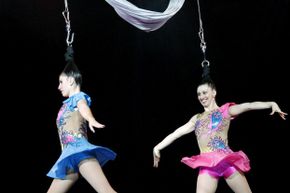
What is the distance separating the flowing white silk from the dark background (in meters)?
0.73

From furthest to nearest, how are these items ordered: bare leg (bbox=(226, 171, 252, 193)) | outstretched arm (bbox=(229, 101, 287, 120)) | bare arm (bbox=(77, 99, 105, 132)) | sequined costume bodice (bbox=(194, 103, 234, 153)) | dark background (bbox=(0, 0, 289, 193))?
1. dark background (bbox=(0, 0, 289, 193))
2. sequined costume bodice (bbox=(194, 103, 234, 153))
3. bare leg (bbox=(226, 171, 252, 193))
4. outstretched arm (bbox=(229, 101, 287, 120))
5. bare arm (bbox=(77, 99, 105, 132))

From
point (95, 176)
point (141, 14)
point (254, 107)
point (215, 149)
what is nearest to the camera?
point (95, 176)

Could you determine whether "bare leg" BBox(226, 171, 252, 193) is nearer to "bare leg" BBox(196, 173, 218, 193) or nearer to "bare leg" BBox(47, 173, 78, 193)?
"bare leg" BBox(196, 173, 218, 193)

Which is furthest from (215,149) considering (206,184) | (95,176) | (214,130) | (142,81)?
(142,81)

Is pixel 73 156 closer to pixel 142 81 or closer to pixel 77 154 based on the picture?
pixel 77 154

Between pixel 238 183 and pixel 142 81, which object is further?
pixel 142 81

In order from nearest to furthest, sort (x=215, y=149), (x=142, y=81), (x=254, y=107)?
(x=254, y=107) → (x=215, y=149) → (x=142, y=81)

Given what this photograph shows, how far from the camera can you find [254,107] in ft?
11.5

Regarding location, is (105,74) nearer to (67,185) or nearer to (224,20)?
(224,20)

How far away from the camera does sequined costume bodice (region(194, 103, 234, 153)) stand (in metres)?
3.63

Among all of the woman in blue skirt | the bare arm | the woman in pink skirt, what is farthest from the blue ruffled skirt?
the woman in pink skirt

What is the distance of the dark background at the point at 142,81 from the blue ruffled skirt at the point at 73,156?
4.15 feet

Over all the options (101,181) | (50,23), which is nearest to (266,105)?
(101,181)

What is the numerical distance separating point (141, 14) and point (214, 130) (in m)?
0.94
